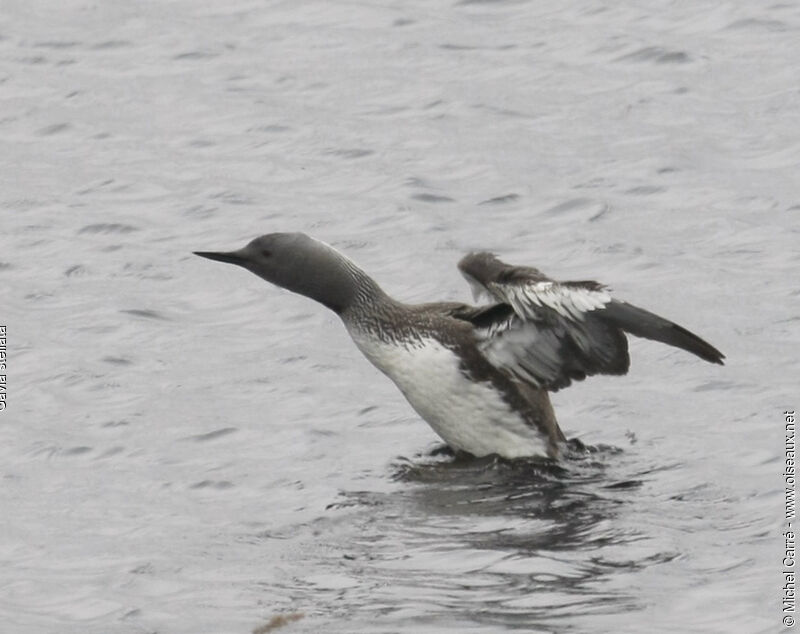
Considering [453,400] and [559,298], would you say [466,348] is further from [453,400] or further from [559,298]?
[559,298]

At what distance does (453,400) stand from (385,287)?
271cm

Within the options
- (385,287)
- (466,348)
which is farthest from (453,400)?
(385,287)

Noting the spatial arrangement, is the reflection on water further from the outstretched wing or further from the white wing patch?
the white wing patch

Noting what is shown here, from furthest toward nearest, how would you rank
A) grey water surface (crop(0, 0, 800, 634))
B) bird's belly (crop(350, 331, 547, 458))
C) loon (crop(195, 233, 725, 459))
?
bird's belly (crop(350, 331, 547, 458)) < loon (crop(195, 233, 725, 459)) < grey water surface (crop(0, 0, 800, 634))

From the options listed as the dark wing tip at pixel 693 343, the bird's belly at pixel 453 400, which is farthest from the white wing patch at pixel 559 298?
the bird's belly at pixel 453 400

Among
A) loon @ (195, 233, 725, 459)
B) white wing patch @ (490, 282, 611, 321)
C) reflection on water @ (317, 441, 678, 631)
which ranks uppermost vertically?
white wing patch @ (490, 282, 611, 321)

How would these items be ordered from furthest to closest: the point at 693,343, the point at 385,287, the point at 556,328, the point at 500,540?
the point at 385,287
the point at 556,328
the point at 693,343
the point at 500,540

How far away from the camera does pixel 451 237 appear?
13.0m

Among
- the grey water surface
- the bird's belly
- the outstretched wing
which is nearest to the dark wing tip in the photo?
the outstretched wing

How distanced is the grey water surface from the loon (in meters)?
0.25

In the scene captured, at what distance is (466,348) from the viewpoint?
372 inches

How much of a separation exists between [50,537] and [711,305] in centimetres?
462

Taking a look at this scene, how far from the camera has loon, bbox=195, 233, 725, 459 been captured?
9.24 m

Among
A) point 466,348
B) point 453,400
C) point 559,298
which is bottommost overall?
point 453,400
